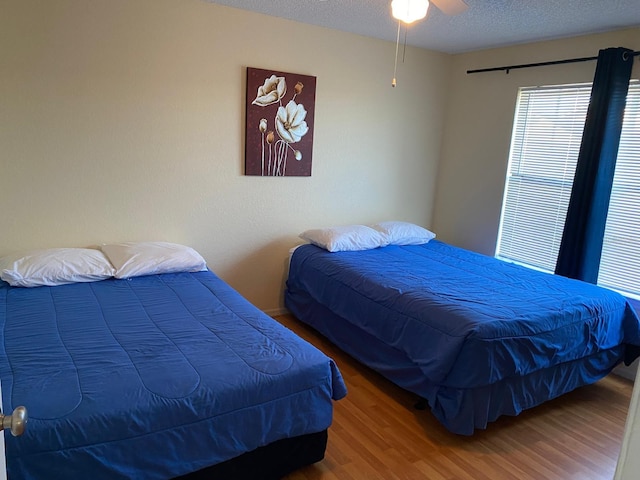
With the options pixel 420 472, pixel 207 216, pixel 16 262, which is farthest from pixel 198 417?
pixel 207 216

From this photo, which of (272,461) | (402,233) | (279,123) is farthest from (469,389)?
(279,123)

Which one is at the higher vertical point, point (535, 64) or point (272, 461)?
point (535, 64)

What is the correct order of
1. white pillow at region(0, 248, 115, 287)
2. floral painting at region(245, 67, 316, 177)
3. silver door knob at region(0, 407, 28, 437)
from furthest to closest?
floral painting at region(245, 67, 316, 177)
white pillow at region(0, 248, 115, 287)
silver door knob at region(0, 407, 28, 437)

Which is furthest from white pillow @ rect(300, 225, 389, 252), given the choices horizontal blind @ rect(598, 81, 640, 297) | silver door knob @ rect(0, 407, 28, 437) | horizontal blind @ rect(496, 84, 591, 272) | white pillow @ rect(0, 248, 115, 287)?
silver door knob @ rect(0, 407, 28, 437)

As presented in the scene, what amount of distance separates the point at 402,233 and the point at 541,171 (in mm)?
1248

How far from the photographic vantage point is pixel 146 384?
171 centimetres

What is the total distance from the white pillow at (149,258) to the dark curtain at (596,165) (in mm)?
2713

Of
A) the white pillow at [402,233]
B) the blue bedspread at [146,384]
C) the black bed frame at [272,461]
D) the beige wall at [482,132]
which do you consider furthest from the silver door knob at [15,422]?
the beige wall at [482,132]

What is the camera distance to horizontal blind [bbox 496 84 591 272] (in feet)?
11.7

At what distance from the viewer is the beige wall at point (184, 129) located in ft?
9.17

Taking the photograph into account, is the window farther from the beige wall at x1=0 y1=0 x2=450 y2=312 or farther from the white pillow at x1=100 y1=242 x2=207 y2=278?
the white pillow at x1=100 y1=242 x2=207 y2=278

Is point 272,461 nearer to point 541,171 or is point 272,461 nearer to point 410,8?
point 410,8

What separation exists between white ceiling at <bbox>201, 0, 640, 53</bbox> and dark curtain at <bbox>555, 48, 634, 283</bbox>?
330 mm

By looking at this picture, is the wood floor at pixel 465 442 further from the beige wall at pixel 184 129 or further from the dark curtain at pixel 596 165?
the beige wall at pixel 184 129
